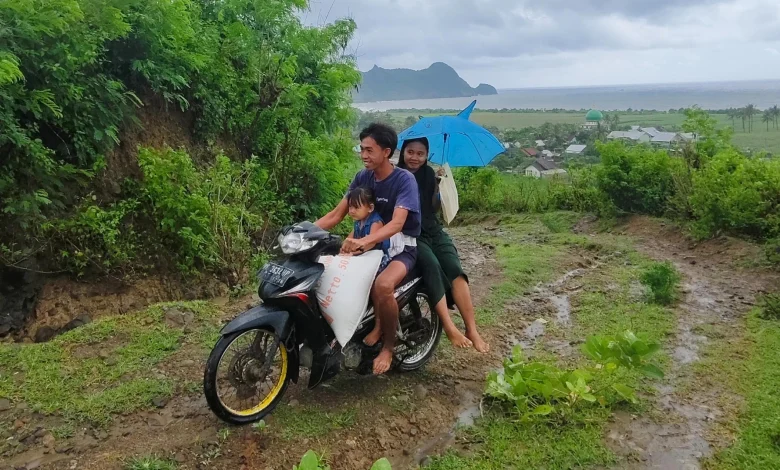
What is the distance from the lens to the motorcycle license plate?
3.05m

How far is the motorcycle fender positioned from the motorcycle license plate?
0.18 meters

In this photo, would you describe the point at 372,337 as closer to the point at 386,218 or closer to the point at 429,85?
the point at 386,218

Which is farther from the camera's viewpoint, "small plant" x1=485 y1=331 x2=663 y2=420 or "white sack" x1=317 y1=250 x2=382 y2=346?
"small plant" x1=485 y1=331 x2=663 y2=420

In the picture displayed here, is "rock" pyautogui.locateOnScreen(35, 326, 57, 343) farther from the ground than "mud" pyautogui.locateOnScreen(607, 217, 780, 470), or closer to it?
farther from the ground

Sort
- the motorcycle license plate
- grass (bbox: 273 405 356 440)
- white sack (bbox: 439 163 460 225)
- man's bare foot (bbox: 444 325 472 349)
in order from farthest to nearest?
white sack (bbox: 439 163 460 225), man's bare foot (bbox: 444 325 472 349), grass (bbox: 273 405 356 440), the motorcycle license plate

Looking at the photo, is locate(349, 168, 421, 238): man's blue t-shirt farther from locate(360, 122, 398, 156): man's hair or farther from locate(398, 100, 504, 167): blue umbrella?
locate(398, 100, 504, 167): blue umbrella

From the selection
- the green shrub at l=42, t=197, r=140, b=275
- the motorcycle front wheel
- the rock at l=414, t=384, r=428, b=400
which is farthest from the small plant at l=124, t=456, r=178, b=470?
the green shrub at l=42, t=197, r=140, b=275

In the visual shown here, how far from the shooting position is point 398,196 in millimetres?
3459

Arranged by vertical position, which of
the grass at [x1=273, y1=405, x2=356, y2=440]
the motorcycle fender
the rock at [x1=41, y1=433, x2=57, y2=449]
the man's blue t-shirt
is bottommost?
the grass at [x1=273, y1=405, x2=356, y2=440]

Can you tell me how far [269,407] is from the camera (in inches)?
127

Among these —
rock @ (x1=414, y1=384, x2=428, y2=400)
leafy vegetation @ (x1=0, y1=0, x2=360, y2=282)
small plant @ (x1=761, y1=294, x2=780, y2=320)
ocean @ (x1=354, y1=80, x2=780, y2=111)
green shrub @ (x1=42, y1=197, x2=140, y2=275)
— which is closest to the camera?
rock @ (x1=414, y1=384, x2=428, y2=400)

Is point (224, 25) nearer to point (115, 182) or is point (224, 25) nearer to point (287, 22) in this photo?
point (287, 22)

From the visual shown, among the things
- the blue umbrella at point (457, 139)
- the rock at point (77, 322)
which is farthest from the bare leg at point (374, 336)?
the rock at point (77, 322)

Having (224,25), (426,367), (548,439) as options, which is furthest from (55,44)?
(548,439)
